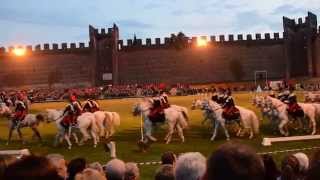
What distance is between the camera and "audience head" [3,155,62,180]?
3.56 m

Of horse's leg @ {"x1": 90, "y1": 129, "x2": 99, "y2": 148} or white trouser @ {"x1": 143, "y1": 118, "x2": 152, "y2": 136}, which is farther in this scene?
white trouser @ {"x1": 143, "y1": 118, "x2": 152, "y2": 136}

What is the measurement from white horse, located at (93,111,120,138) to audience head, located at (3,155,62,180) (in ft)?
66.0

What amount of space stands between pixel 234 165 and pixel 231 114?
20520 millimetres

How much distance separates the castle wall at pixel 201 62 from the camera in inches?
3123

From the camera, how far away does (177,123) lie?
2369 centimetres

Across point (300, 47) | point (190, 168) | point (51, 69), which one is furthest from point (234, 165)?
point (51, 69)

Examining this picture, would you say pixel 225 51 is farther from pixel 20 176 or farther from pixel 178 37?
pixel 20 176

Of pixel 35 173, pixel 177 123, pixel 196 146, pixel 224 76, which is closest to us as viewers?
pixel 35 173

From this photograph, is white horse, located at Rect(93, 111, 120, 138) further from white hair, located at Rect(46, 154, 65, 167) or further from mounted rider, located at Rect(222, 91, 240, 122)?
white hair, located at Rect(46, 154, 65, 167)

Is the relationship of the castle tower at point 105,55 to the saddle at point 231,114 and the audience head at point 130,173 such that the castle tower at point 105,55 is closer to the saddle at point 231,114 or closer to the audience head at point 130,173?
the saddle at point 231,114

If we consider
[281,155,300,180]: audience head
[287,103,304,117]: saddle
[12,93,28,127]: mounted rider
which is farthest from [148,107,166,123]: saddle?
[281,155,300,180]: audience head

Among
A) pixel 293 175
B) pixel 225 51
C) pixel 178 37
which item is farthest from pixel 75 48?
pixel 293 175

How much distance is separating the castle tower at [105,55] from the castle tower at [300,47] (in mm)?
20841

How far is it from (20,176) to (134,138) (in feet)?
70.4
